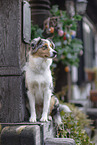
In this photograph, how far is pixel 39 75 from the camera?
364cm

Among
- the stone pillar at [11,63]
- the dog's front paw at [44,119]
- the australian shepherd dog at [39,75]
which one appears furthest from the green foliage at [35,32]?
the dog's front paw at [44,119]

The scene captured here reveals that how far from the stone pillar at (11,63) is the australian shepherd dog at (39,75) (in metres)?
0.14

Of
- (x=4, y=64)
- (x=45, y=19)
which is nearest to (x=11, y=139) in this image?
(x=4, y=64)

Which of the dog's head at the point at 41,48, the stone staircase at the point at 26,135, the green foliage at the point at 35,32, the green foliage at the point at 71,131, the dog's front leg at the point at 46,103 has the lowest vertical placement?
the green foliage at the point at 71,131

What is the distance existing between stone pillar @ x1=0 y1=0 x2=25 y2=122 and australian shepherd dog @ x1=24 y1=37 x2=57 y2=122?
0.45 ft

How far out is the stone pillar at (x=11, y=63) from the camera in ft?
12.2

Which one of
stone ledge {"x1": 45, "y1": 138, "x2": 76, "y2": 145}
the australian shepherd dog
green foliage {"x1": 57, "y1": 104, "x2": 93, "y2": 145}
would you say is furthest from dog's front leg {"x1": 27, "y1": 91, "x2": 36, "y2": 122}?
green foliage {"x1": 57, "y1": 104, "x2": 93, "y2": 145}

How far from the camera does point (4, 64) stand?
149 inches

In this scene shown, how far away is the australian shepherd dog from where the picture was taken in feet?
11.5

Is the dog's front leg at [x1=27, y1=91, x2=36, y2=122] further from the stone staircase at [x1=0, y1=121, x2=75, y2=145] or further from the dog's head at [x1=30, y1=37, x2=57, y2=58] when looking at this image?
the dog's head at [x1=30, y1=37, x2=57, y2=58]

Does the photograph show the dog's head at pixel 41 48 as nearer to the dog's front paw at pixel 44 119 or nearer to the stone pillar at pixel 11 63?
the stone pillar at pixel 11 63

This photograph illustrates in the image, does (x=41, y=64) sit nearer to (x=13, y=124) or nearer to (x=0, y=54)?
(x=0, y=54)

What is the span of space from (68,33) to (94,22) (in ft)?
29.0

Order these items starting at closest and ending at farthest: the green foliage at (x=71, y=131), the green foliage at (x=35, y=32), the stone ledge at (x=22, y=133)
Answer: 1. the stone ledge at (x=22, y=133)
2. the green foliage at (x=71, y=131)
3. the green foliage at (x=35, y=32)
